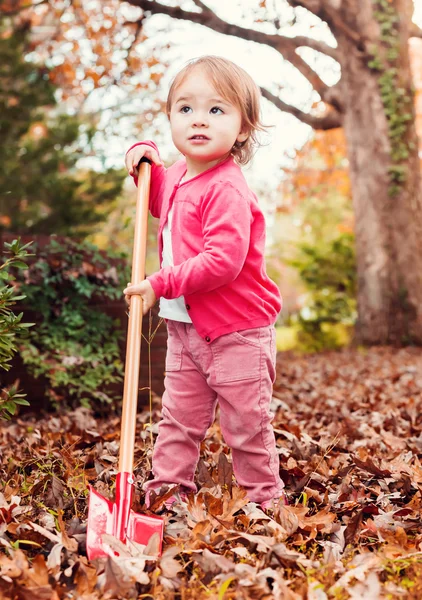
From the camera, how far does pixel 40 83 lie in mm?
12883

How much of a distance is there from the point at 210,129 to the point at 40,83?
37.8 ft

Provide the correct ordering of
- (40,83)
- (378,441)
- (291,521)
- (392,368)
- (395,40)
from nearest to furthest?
(291,521) < (378,441) < (392,368) < (395,40) < (40,83)

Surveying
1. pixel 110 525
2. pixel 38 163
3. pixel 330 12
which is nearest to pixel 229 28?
pixel 330 12

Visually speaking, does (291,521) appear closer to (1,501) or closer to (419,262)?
(1,501)

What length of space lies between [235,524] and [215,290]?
803 mm

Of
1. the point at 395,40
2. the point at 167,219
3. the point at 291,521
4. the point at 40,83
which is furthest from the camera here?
the point at 40,83

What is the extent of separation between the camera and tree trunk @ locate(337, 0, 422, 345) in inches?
349

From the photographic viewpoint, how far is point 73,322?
442cm

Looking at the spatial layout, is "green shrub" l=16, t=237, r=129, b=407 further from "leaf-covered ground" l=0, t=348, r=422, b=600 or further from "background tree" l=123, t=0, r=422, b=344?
"background tree" l=123, t=0, r=422, b=344

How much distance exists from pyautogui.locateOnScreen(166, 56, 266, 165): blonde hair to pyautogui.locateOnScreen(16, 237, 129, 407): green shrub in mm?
2090

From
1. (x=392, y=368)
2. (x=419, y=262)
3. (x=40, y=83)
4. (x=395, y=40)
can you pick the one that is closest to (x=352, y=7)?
(x=395, y=40)

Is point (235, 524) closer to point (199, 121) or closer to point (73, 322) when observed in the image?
point (199, 121)

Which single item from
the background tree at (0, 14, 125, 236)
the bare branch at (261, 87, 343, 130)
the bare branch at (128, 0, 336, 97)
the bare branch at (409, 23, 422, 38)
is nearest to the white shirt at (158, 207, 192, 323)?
the bare branch at (128, 0, 336, 97)

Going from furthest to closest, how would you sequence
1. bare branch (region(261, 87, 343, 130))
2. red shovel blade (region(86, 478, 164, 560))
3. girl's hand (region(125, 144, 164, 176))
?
bare branch (region(261, 87, 343, 130)) < girl's hand (region(125, 144, 164, 176)) < red shovel blade (region(86, 478, 164, 560))
